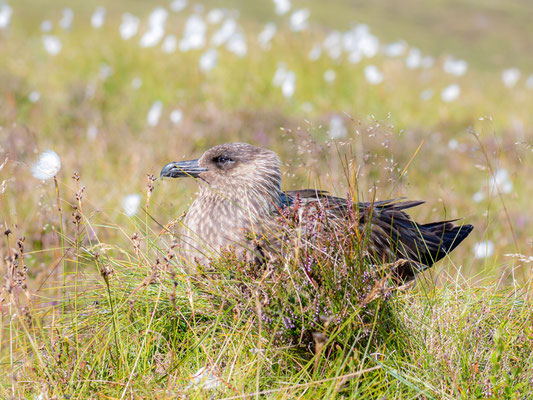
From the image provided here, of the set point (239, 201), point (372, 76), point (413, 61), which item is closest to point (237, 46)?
point (372, 76)

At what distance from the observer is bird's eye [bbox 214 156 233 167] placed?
3230 millimetres

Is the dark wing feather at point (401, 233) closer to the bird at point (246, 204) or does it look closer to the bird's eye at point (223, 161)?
the bird at point (246, 204)

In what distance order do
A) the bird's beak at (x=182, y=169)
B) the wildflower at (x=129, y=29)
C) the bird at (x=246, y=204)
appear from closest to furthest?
the bird at (x=246, y=204) < the bird's beak at (x=182, y=169) < the wildflower at (x=129, y=29)

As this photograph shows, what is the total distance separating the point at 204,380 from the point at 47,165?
1.14 m

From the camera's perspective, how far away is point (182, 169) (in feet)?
10.6

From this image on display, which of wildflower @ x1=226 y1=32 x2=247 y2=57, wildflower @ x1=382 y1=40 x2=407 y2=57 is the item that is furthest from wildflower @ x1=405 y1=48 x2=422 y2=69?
wildflower @ x1=226 y1=32 x2=247 y2=57

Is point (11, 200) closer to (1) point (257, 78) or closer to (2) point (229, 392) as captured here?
(2) point (229, 392)

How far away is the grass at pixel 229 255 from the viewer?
6.39 ft

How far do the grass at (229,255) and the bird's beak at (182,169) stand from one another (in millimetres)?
118

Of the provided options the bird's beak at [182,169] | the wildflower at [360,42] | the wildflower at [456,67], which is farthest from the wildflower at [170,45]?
the bird's beak at [182,169]

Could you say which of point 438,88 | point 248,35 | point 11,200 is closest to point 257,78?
point 248,35

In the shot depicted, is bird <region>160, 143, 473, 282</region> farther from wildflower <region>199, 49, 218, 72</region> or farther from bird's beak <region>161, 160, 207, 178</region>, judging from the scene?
wildflower <region>199, 49, 218, 72</region>

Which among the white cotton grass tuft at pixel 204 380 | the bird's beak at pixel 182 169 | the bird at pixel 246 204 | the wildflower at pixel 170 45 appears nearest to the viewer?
the white cotton grass tuft at pixel 204 380

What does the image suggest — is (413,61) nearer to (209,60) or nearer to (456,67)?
(456,67)
